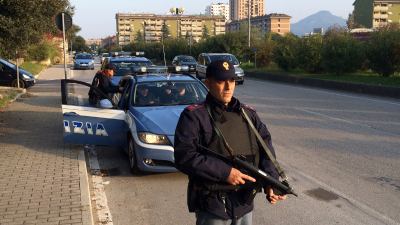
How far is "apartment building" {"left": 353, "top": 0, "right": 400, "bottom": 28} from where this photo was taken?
140 metres

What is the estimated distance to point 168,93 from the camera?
8.70 meters

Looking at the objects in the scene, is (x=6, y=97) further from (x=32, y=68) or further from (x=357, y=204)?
(x=32, y=68)

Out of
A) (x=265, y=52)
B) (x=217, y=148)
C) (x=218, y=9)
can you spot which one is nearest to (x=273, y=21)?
(x=218, y=9)

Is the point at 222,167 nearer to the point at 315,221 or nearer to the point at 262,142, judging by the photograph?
the point at 262,142

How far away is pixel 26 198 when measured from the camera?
601 cm

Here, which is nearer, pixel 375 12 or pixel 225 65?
pixel 225 65

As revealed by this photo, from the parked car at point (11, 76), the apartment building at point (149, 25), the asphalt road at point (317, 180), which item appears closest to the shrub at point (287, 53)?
the parked car at point (11, 76)

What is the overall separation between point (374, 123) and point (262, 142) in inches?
379

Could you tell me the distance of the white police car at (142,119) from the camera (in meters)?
7.12

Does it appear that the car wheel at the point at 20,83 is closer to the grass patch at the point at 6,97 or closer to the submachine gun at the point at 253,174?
the grass patch at the point at 6,97

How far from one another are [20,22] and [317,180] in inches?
291

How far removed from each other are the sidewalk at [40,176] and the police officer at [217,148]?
8.33 ft

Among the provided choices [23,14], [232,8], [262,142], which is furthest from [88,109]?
[232,8]

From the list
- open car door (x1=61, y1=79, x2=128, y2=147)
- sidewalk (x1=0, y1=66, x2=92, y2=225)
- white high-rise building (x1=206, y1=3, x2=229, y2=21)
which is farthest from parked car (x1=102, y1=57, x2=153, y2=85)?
white high-rise building (x1=206, y1=3, x2=229, y2=21)
